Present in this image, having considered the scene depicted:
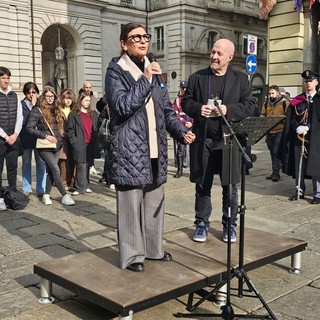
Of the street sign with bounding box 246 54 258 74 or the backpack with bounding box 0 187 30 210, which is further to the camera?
the street sign with bounding box 246 54 258 74

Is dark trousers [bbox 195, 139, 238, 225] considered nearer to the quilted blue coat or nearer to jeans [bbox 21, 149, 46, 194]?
the quilted blue coat

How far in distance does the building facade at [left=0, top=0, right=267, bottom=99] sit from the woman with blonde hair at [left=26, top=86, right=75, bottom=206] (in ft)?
65.8

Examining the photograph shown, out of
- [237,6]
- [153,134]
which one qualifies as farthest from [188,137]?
[237,6]

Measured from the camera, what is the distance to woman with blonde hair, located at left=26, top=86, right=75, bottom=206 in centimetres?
697

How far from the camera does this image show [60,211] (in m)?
6.73

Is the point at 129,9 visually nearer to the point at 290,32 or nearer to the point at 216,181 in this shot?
the point at 290,32

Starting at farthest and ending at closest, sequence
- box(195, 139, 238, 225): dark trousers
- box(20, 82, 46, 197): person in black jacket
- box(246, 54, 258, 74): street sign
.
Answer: box(246, 54, 258, 74): street sign, box(20, 82, 46, 197): person in black jacket, box(195, 139, 238, 225): dark trousers

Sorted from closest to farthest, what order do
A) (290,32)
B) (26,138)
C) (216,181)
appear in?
(26,138)
(216,181)
(290,32)

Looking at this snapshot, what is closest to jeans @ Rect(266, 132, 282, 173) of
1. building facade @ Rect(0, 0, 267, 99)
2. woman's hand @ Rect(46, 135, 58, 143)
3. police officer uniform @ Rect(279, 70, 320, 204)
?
police officer uniform @ Rect(279, 70, 320, 204)

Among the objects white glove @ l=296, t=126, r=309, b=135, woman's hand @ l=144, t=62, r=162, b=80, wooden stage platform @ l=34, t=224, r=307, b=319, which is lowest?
wooden stage platform @ l=34, t=224, r=307, b=319

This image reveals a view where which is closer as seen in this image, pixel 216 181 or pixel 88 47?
pixel 216 181

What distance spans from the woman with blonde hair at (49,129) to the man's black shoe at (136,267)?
148 inches

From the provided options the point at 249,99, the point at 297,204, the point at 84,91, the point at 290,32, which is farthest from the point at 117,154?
the point at 290,32

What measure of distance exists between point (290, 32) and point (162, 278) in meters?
12.5
